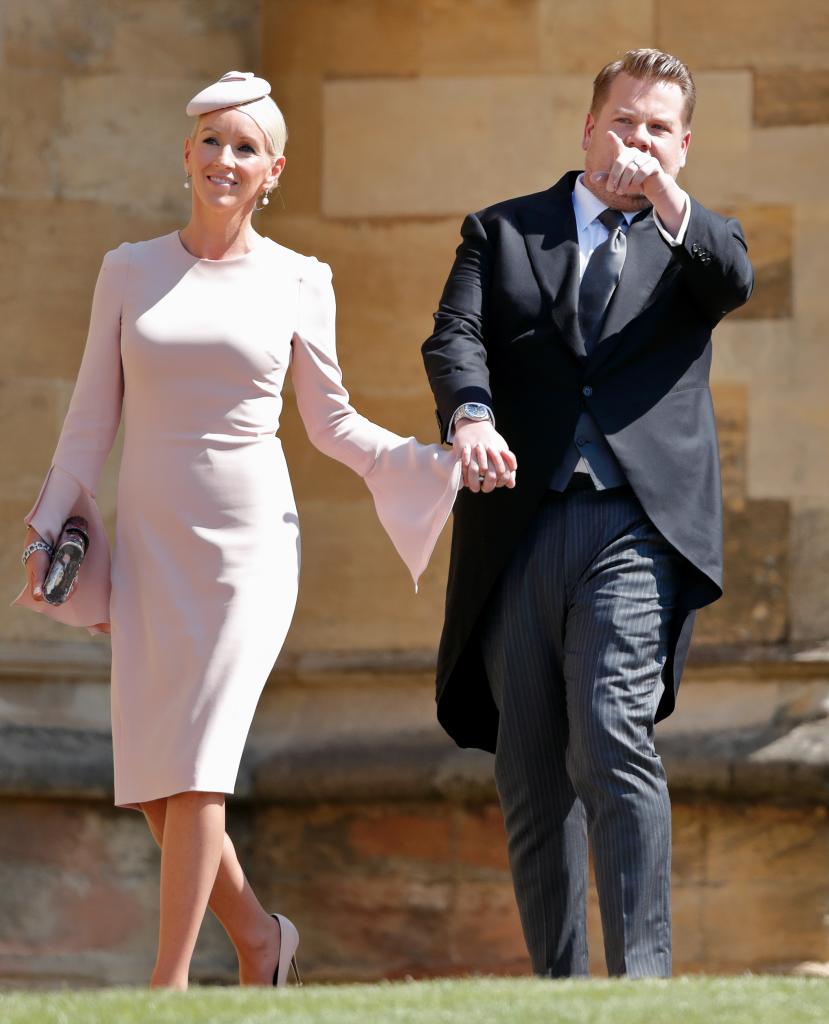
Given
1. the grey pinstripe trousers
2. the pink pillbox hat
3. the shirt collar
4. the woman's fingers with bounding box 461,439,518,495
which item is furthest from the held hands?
the pink pillbox hat

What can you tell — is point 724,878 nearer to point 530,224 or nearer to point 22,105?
point 530,224

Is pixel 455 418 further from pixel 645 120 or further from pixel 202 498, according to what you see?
pixel 645 120

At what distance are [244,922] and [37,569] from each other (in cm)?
83

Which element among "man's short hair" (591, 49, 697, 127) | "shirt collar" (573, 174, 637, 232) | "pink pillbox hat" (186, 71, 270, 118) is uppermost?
"man's short hair" (591, 49, 697, 127)

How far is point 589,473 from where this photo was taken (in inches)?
162

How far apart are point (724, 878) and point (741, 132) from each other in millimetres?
2180

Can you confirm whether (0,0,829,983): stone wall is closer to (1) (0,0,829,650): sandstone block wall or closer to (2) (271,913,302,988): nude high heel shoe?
(1) (0,0,829,650): sandstone block wall

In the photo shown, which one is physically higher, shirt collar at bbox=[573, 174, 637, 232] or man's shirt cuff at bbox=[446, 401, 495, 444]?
shirt collar at bbox=[573, 174, 637, 232]

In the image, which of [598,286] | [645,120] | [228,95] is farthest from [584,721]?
[228,95]

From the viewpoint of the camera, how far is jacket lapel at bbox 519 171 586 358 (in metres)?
4.17

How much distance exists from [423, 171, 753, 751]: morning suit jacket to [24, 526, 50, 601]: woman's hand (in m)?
0.82

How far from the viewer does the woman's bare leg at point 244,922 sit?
13.9 feet

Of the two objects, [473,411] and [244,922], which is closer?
[473,411]

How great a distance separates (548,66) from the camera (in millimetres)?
6301
